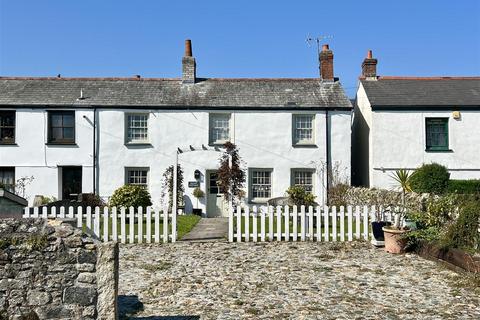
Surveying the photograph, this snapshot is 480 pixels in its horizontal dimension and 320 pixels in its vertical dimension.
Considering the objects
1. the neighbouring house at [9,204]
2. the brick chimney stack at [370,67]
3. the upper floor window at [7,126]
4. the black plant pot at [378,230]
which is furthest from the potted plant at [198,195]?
the neighbouring house at [9,204]

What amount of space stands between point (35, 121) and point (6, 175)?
3.01m

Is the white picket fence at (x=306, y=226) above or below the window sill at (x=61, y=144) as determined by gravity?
below

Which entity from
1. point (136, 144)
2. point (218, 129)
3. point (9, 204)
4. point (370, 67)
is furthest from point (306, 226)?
point (370, 67)

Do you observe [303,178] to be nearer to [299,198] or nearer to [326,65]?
[299,198]

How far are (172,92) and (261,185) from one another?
6615mm

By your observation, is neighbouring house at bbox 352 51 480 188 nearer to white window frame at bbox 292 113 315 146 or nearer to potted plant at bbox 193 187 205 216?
white window frame at bbox 292 113 315 146

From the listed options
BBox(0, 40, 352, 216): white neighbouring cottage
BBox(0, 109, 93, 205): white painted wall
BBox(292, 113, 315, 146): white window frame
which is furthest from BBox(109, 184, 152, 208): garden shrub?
BBox(292, 113, 315, 146): white window frame

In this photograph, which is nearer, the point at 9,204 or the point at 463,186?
the point at 9,204

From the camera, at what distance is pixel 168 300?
618 centimetres

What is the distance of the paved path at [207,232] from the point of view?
1201 cm

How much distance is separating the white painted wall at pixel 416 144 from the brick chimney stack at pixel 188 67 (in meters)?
9.55

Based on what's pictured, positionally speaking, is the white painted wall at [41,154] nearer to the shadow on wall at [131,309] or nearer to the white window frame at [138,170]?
the white window frame at [138,170]

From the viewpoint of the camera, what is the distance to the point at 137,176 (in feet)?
64.8

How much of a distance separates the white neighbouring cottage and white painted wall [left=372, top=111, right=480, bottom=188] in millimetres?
1566
